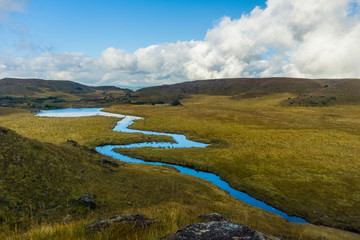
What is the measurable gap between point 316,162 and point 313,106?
4360 inches

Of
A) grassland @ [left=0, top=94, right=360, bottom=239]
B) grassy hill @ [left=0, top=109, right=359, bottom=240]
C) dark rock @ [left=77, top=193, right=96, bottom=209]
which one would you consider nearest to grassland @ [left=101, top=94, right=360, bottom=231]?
grassland @ [left=0, top=94, right=360, bottom=239]

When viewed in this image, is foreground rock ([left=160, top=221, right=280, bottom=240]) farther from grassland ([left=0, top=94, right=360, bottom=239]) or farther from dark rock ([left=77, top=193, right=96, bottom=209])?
dark rock ([left=77, top=193, right=96, bottom=209])

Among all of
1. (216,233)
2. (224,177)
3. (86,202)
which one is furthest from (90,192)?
(224,177)

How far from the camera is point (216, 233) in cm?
510

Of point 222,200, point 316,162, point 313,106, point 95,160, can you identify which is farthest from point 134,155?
point 313,106

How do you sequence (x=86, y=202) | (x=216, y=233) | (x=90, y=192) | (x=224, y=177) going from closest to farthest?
(x=216, y=233) → (x=86, y=202) → (x=90, y=192) → (x=224, y=177)

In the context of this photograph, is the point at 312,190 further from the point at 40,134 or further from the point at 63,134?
the point at 40,134

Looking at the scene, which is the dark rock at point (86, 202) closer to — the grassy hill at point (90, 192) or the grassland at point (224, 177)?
the grassy hill at point (90, 192)

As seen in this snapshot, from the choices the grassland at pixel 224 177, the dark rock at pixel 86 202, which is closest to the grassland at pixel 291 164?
the grassland at pixel 224 177

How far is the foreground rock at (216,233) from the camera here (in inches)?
191

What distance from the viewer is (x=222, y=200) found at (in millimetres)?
24047

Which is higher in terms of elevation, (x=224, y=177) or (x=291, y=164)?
(x=291, y=164)

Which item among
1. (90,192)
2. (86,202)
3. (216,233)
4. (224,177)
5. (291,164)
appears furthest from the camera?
(291,164)

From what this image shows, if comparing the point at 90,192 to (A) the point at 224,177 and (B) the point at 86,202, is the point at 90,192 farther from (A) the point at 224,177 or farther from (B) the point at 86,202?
(A) the point at 224,177
